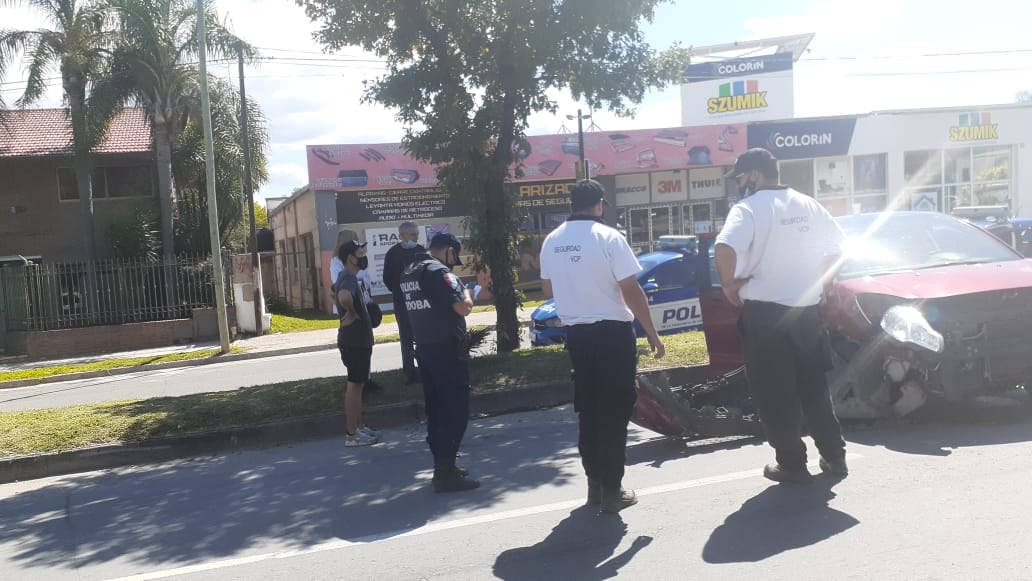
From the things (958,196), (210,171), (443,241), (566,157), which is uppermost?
(566,157)

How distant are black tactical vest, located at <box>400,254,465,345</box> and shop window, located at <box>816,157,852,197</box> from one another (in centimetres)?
2721

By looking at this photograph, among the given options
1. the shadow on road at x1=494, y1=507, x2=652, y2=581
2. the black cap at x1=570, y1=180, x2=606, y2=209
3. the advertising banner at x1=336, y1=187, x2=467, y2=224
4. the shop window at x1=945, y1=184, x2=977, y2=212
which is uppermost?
the advertising banner at x1=336, y1=187, x2=467, y2=224

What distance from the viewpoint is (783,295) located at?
4957mm

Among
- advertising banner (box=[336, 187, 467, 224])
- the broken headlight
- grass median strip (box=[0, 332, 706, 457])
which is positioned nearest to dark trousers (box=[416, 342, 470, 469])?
grass median strip (box=[0, 332, 706, 457])

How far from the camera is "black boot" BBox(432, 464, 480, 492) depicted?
562 cm

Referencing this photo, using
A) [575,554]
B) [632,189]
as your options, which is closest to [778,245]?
[575,554]

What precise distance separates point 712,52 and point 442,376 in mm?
39502

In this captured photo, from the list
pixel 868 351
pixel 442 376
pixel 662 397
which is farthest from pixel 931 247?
pixel 442 376

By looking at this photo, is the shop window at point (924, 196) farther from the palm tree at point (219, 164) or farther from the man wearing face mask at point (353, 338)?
the man wearing face mask at point (353, 338)

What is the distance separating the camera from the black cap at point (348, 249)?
724 centimetres

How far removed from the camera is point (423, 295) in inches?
222

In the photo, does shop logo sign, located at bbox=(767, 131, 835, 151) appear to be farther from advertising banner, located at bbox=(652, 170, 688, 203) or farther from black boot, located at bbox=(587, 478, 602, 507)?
black boot, located at bbox=(587, 478, 602, 507)

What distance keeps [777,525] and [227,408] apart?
18.3ft

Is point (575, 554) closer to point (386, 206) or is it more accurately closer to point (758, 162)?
point (758, 162)
